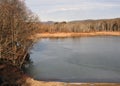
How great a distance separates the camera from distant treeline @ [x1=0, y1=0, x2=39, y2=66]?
132 feet

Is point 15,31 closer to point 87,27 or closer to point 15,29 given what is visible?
point 15,29

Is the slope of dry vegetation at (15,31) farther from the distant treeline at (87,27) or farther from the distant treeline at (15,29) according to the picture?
the distant treeline at (87,27)

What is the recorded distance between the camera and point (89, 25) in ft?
575

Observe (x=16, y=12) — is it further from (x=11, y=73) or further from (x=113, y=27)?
(x=113, y=27)

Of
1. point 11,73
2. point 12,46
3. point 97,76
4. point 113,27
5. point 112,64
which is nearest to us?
point 11,73

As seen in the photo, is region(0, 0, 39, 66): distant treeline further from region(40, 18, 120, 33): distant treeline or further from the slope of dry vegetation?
region(40, 18, 120, 33): distant treeline

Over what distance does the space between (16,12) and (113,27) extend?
130032mm

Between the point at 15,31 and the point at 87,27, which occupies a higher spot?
the point at 15,31

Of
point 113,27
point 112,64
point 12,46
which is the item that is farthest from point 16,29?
point 113,27

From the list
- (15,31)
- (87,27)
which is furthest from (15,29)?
(87,27)

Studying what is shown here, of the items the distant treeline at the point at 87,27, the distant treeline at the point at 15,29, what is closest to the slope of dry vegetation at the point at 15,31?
the distant treeline at the point at 15,29

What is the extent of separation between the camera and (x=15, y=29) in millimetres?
43500

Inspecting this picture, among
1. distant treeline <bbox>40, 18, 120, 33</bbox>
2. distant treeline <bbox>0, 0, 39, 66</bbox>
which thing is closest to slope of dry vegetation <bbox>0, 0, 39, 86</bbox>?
distant treeline <bbox>0, 0, 39, 66</bbox>

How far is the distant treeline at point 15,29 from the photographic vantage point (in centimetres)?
4012
